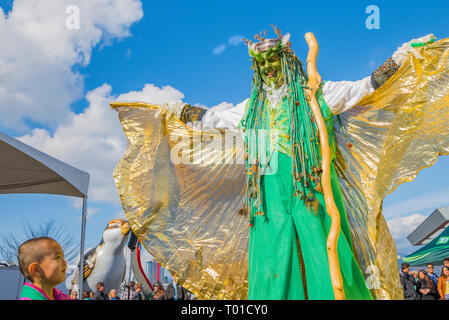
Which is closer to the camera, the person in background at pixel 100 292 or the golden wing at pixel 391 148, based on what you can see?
the golden wing at pixel 391 148

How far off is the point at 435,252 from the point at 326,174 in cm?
1202

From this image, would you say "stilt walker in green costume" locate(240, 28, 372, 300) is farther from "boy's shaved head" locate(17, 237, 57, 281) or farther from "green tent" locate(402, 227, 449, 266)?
"green tent" locate(402, 227, 449, 266)

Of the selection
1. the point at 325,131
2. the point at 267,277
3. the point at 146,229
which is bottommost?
the point at 267,277

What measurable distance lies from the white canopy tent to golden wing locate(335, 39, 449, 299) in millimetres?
3271

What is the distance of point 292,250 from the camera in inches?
88.3

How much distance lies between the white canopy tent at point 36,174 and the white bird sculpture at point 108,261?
241cm

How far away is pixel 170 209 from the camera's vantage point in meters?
3.19

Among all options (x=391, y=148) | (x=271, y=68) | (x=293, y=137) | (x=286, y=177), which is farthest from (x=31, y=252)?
(x=391, y=148)

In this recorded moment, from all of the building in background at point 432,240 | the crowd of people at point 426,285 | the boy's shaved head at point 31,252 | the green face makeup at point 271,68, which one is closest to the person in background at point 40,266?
the boy's shaved head at point 31,252

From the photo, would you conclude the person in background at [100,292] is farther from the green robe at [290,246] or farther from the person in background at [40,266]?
the person in background at [40,266]

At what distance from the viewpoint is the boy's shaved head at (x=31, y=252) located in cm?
164
